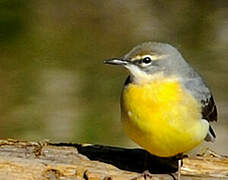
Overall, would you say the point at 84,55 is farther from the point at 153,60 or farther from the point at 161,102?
the point at 161,102

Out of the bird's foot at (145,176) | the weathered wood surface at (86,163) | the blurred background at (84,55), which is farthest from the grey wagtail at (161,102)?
the blurred background at (84,55)

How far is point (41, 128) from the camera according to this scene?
10633mm

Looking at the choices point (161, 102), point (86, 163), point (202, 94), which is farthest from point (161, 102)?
point (86, 163)

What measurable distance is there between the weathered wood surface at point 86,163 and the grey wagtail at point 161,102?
430mm

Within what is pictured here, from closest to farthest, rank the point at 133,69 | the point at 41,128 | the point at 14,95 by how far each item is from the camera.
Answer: the point at 133,69
the point at 41,128
the point at 14,95

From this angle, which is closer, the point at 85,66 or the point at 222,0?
the point at 85,66

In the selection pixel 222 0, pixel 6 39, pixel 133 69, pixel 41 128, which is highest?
pixel 222 0

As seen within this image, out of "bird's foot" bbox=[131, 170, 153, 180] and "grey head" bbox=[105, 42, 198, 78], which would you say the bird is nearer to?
"grey head" bbox=[105, 42, 198, 78]

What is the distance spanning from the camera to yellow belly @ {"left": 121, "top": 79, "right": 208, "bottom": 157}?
21.6 feet

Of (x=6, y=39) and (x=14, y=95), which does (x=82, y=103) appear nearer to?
(x=14, y=95)

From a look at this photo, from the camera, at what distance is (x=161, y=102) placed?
21.6ft

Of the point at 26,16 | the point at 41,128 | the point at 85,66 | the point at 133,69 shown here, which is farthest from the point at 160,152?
the point at 26,16

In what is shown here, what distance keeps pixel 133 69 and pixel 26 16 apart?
7334 millimetres

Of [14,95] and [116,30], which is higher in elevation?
[116,30]
